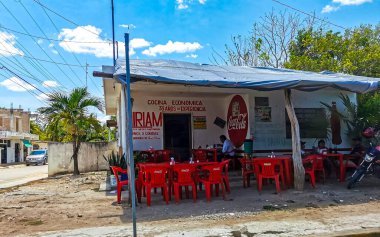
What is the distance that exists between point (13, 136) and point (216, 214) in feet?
136

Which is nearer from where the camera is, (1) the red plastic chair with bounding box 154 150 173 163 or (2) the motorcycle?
(2) the motorcycle

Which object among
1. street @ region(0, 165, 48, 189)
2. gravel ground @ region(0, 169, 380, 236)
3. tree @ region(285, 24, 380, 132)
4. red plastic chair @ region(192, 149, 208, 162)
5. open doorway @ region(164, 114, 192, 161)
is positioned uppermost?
tree @ region(285, 24, 380, 132)

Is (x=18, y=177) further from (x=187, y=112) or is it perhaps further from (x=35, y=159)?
(x=35, y=159)

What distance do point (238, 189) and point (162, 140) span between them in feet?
16.1

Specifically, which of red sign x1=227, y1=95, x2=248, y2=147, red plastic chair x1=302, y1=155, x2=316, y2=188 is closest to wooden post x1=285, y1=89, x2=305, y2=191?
red plastic chair x1=302, y1=155, x2=316, y2=188

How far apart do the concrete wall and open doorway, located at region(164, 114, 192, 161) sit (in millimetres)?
6617

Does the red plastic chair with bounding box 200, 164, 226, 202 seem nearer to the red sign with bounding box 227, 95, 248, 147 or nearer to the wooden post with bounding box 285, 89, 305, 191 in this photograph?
the wooden post with bounding box 285, 89, 305, 191

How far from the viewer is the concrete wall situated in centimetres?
1822

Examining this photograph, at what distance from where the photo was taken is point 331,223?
638cm

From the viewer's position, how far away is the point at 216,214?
23.6 feet

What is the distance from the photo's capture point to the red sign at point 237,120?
43.5ft

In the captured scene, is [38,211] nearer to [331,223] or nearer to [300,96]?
[331,223]

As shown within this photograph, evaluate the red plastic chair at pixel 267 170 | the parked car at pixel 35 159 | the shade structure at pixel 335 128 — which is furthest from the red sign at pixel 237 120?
the parked car at pixel 35 159

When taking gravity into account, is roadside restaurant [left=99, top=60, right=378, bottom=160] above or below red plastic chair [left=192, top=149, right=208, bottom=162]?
above
